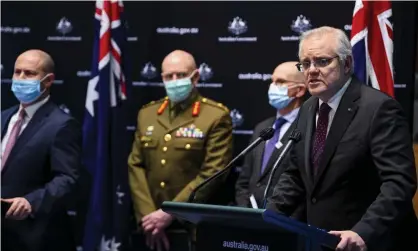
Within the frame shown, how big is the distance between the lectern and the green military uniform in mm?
2309

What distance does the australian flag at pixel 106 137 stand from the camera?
17.6 feet

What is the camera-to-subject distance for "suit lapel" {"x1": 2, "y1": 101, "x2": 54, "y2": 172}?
484 cm

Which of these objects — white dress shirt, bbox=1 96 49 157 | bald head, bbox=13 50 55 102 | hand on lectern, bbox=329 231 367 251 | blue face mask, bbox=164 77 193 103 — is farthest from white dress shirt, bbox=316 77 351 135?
bald head, bbox=13 50 55 102

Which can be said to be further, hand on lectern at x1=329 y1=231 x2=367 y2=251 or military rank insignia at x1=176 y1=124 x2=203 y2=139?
military rank insignia at x1=176 y1=124 x2=203 y2=139

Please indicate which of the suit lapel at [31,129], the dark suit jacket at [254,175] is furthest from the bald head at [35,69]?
the dark suit jacket at [254,175]

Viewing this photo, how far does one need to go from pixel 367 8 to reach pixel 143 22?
6.50 feet

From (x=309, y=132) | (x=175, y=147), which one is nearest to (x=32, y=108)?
(x=175, y=147)

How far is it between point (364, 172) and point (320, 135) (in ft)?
0.81

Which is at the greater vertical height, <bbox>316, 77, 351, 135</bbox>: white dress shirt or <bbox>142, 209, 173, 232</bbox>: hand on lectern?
<bbox>316, 77, 351, 135</bbox>: white dress shirt

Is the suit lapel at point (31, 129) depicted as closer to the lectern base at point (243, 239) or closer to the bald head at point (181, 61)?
the bald head at point (181, 61)

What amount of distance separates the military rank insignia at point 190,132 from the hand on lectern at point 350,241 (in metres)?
2.48

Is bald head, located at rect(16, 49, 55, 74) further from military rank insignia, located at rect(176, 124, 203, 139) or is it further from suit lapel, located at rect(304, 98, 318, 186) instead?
suit lapel, located at rect(304, 98, 318, 186)

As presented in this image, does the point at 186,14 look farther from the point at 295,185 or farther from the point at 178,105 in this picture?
the point at 295,185

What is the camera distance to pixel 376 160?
298 cm
